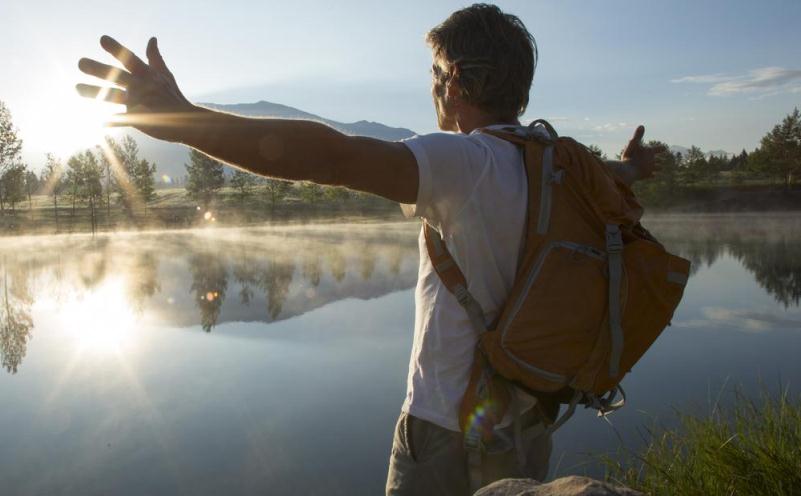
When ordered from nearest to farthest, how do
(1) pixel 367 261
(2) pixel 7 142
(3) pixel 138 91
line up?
1. (3) pixel 138 91
2. (1) pixel 367 261
3. (2) pixel 7 142

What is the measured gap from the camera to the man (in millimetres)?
1393

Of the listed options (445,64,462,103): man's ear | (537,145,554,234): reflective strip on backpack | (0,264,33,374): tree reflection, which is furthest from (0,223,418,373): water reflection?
(537,145,554,234): reflective strip on backpack

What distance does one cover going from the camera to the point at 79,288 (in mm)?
14695

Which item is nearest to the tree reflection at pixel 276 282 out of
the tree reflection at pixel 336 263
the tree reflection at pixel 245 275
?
the tree reflection at pixel 245 275

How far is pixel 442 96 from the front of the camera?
1.87 meters

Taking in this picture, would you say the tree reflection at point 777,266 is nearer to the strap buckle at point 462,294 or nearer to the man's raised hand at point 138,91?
the strap buckle at point 462,294

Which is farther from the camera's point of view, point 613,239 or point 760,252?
point 760,252

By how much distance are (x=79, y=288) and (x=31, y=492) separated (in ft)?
36.2

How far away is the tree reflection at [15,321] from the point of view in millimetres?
8446

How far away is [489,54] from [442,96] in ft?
0.73

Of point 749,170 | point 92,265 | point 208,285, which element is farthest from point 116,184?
point 749,170

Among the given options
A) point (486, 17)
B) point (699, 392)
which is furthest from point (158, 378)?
point (486, 17)

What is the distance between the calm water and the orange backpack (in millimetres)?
2810

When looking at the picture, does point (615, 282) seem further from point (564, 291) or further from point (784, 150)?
point (784, 150)
